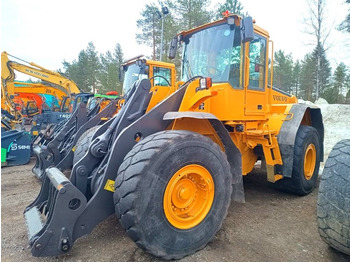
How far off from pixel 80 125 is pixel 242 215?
407 cm

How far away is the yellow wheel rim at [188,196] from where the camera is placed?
7.95ft

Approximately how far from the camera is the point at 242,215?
3600 mm

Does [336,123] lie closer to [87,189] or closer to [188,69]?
[188,69]

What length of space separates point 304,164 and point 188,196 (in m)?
2.92

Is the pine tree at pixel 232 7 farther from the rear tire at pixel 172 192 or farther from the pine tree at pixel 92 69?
the pine tree at pixel 92 69

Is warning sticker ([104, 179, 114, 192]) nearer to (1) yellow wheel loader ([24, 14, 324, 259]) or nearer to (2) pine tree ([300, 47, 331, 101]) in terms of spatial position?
(1) yellow wheel loader ([24, 14, 324, 259])

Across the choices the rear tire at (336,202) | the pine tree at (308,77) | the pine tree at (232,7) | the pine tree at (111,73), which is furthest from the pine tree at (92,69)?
the rear tire at (336,202)

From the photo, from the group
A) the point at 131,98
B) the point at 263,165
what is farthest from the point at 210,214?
the point at 263,165

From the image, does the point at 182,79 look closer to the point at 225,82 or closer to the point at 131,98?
the point at 225,82

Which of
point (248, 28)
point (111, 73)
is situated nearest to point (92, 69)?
point (111, 73)

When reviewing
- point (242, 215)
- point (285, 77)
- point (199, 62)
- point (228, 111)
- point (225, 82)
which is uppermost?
point (285, 77)

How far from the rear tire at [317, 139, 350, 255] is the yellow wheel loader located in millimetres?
910

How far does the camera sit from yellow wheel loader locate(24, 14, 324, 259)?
223cm

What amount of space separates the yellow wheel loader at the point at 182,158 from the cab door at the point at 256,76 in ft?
0.05
